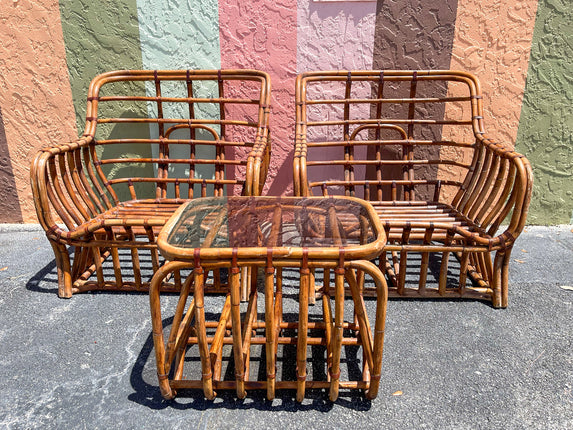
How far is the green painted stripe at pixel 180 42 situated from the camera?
2348mm

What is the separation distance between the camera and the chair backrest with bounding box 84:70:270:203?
7.35 ft

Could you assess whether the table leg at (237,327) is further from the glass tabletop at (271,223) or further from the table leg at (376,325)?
the table leg at (376,325)

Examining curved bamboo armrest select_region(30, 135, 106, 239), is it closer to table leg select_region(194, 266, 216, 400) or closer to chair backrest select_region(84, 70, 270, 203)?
chair backrest select_region(84, 70, 270, 203)

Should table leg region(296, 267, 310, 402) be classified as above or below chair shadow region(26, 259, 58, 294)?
above

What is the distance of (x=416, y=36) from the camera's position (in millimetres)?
2344

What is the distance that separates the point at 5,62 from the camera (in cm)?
246

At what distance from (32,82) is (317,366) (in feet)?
7.66

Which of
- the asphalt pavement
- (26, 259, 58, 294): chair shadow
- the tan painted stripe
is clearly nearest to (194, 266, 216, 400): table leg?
the asphalt pavement

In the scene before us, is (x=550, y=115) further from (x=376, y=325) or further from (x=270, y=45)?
(x=376, y=325)

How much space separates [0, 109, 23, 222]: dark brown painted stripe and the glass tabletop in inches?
74.7

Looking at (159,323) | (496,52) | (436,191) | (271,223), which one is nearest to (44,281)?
(159,323)

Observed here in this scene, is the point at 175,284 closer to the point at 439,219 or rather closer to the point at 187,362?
the point at 187,362

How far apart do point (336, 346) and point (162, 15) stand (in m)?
2.08

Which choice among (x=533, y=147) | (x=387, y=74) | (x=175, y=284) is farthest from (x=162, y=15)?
(x=533, y=147)
